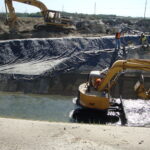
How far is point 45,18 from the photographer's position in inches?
1286

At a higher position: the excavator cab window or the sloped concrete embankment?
the excavator cab window

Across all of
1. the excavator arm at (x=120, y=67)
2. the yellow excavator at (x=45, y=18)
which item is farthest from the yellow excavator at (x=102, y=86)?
the yellow excavator at (x=45, y=18)

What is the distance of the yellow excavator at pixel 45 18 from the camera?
3096 centimetres

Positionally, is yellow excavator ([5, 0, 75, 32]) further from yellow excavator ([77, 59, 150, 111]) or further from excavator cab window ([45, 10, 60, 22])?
yellow excavator ([77, 59, 150, 111])

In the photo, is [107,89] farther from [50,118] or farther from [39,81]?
[39,81]

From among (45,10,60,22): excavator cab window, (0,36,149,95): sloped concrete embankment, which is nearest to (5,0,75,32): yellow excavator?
(45,10,60,22): excavator cab window

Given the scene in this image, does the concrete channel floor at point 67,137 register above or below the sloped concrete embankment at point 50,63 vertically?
above

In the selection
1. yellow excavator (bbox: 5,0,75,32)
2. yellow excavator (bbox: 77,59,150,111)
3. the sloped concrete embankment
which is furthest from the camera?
yellow excavator (bbox: 5,0,75,32)

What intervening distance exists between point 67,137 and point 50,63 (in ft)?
53.6

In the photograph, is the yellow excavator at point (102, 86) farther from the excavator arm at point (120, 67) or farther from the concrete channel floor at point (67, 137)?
the concrete channel floor at point (67, 137)

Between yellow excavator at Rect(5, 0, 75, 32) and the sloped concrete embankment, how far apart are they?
200 inches

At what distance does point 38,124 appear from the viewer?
9359 millimetres

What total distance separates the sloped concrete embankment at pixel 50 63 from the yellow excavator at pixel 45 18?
5.08 m

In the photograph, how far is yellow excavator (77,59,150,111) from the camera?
14383 millimetres
